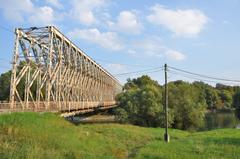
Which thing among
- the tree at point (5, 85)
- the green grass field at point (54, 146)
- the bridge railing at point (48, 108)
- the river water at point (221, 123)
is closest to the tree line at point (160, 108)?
the river water at point (221, 123)

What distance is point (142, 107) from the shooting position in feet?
258

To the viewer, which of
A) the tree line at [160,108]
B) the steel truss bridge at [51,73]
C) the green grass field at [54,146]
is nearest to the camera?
the green grass field at [54,146]

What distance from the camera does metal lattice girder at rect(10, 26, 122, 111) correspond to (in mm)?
52438

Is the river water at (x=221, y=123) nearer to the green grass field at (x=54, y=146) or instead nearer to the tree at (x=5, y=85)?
the green grass field at (x=54, y=146)

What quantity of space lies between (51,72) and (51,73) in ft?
1.75

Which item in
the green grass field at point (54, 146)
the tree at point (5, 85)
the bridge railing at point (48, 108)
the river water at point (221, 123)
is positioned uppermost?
the tree at point (5, 85)

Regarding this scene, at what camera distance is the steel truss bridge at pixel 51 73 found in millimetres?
51719

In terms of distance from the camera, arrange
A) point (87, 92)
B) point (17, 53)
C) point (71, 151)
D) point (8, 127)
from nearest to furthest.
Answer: point (71, 151), point (8, 127), point (17, 53), point (87, 92)

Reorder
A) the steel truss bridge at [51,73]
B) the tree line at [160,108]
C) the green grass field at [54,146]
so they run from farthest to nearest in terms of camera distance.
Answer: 1. the tree line at [160,108]
2. the steel truss bridge at [51,73]
3. the green grass field at [54,146]

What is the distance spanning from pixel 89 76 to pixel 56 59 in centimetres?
4097

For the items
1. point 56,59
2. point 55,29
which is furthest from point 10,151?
point 56,59

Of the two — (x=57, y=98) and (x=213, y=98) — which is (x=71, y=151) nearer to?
(x=57, y=98)

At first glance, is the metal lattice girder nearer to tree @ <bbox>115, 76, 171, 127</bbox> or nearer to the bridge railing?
the bridge railing

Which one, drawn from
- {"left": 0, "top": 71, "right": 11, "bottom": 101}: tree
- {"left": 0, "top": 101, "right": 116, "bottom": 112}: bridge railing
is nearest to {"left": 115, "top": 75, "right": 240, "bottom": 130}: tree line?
{"left": 0, "top": 101, "right": 116, "bottom": 112}: bridge railing
